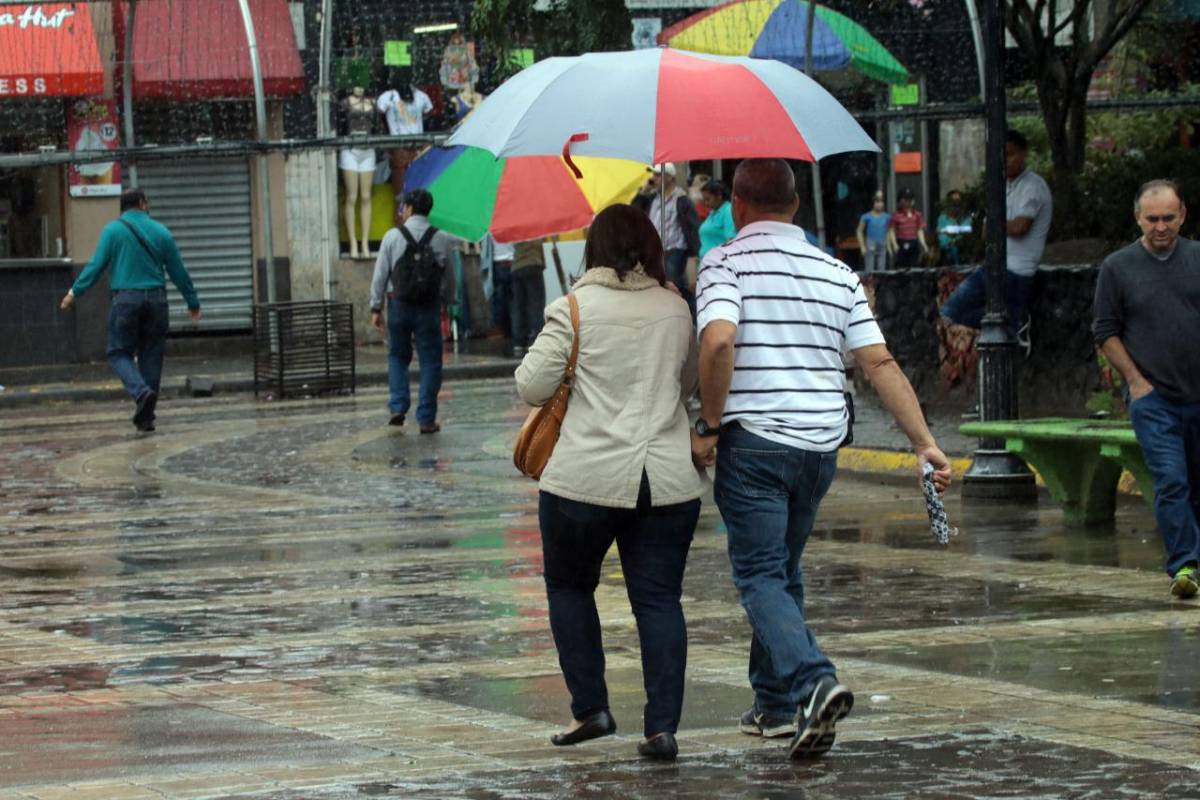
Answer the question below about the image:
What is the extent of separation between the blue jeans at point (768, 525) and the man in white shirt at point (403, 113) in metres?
23.4

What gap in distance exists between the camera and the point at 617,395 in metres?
6.59

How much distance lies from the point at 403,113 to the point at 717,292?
78.6ft

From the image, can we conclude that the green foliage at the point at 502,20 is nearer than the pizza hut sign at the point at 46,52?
Yes

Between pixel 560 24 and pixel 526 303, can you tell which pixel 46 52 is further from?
pixel 560 24

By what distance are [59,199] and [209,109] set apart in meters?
2.50

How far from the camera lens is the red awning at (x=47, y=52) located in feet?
88.5

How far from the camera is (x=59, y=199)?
2886cm

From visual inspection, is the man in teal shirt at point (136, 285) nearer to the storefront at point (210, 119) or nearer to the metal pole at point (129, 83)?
the metal pole at point (129, 83)

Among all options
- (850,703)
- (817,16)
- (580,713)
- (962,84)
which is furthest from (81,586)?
(962,84)

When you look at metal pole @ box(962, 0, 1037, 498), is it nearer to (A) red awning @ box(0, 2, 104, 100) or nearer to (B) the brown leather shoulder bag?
(B) the brown leather shoulder bag

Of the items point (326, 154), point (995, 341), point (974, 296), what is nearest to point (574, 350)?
point (995, 341)

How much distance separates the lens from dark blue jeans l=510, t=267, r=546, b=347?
26656mm

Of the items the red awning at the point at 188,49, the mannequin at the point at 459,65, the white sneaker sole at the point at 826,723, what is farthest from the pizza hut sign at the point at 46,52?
the white sneaker sole at the point at 826,723

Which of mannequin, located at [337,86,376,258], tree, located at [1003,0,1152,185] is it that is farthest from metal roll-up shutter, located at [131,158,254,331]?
tree, located at [1003,0,1152,185]
